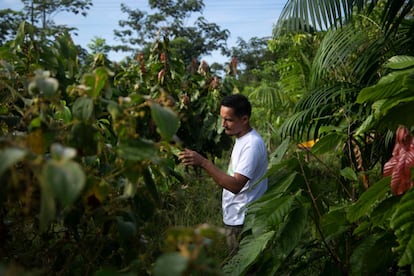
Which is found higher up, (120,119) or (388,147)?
(120,119)

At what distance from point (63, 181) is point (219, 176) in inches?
70.5

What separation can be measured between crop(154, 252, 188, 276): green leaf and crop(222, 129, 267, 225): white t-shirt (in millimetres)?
1858

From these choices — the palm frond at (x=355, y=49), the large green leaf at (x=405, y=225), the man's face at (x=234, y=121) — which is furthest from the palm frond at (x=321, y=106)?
the large green leaf at (x=405, y=225)

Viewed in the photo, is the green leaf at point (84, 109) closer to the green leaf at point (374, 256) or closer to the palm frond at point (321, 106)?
the green leaf at point (374, 256)

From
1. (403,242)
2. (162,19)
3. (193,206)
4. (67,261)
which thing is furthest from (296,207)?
(162,19)

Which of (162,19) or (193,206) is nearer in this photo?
(193,206)

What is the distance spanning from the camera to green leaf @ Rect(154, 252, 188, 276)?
72 centimetres

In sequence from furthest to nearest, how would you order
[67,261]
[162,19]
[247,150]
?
[162,19] → [247,150] → [67,261]

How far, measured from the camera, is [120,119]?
1.03 meters

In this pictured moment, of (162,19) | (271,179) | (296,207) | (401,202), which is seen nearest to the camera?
(401,202)

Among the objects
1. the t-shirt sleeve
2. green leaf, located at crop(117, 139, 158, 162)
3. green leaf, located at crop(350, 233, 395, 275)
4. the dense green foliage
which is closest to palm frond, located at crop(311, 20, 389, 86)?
the dense green foliage

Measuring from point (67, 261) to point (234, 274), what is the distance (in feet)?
2.21

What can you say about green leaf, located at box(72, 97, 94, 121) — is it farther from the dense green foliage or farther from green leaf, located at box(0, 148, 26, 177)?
green leaf, located at box(0, 148, 26, 177)

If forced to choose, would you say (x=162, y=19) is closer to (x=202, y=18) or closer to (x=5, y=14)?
(x=202, y=18)
